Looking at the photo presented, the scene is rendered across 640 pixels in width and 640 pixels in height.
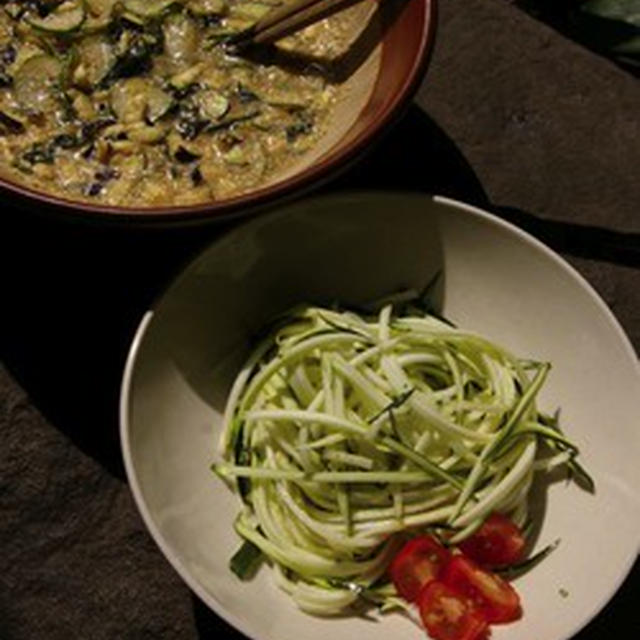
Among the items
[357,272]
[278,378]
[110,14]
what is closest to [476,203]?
[357,272]

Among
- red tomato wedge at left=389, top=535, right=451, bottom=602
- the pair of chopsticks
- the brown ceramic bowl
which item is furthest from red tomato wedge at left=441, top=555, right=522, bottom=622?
the pair of chopsticks

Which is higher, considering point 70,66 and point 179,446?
point 70,66

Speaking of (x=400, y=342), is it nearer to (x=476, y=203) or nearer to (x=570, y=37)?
(x=476, y=203)

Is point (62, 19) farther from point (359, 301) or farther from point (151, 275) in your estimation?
point (359, 301)

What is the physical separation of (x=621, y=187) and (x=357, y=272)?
2.21 ft

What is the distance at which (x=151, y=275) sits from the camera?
248 centimetres

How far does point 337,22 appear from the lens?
2.48 metres

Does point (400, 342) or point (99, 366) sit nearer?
point (400, 342)

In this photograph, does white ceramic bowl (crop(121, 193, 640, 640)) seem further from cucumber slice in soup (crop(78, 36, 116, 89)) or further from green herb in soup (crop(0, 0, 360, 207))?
cucumber slice in soup (crop(78, 36, 116, 89))

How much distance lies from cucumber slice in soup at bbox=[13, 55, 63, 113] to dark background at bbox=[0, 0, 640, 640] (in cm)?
22

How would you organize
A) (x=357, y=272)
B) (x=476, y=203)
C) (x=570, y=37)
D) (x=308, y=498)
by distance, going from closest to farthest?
(x=308, y=498)
(x=357, y=272)
(x=476, y=203)
(x=570, y=37)

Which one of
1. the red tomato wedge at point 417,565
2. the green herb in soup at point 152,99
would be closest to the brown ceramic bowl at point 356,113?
the green herb in soup at point 152,99

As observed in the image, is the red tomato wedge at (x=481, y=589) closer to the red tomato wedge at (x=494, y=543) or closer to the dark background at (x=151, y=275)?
the red tomato wedge at (x=494, y=543)

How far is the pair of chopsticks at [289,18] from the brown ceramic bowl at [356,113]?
107mm
